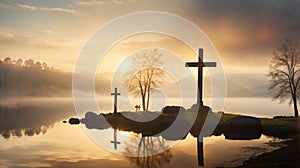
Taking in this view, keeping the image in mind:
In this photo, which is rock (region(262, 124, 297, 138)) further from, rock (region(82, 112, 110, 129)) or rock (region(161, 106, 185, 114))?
rock (region(82, 112, 110, 129))

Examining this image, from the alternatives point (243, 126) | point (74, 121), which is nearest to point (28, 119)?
point (74, 121)

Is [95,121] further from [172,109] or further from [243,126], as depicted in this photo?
[243,126]

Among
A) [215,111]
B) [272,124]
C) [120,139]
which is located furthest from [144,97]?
[272,124]

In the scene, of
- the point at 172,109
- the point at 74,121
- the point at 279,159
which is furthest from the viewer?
the point at 172,109

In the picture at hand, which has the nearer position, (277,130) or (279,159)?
(279,159)

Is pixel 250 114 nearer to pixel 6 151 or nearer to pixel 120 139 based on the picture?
pixel 120 139

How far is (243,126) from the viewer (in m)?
18.5

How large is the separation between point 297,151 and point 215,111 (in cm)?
677

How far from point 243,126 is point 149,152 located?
681cm

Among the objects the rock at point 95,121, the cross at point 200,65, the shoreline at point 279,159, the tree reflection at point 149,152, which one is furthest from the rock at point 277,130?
the rock at point 95,121

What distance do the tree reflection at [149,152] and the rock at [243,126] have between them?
13.0 feet

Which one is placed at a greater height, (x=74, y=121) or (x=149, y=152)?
(x=74, y=121)

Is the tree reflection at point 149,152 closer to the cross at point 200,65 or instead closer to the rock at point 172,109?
the rock at point 172,109

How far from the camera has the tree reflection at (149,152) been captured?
1199 cm
